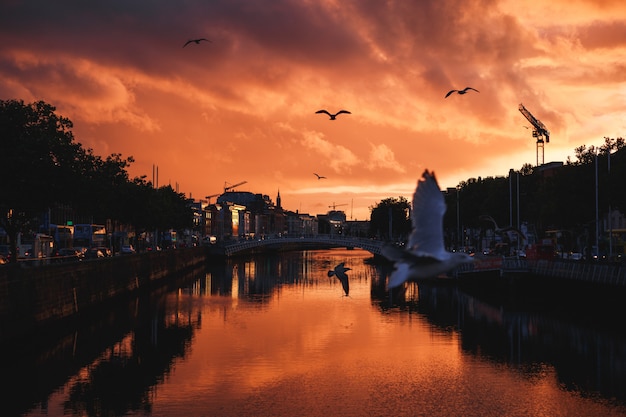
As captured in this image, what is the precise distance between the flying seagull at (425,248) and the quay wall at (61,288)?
39.1 meters

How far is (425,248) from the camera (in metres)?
13.7

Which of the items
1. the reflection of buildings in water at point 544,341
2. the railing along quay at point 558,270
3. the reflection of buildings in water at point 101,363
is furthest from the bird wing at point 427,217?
the reflection of buildings in water at point 544,341

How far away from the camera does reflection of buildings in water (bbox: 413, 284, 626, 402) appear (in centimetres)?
5191

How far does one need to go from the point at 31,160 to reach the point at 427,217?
161ft

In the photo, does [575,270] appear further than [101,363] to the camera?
Yes

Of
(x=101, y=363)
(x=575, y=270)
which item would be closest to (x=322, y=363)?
(x=101, y=363)

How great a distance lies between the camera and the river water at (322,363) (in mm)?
44469

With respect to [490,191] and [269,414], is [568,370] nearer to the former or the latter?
[269,414]

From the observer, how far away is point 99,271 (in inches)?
2938

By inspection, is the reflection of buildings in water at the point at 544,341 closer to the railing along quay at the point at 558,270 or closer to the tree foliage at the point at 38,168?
the railing along quay at the point at 558,270

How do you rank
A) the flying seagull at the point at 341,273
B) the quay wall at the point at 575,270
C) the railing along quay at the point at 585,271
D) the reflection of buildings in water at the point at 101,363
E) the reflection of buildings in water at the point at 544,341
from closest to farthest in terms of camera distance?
1. the reflection of buildings in water at the point at 101,363
2. the reflection of buildings in water at the point at 544,341
3. the railing along quay at the point at 585,271
4. the quay wall at the point at 575,270
5. the flying seagull at the point at 341,273

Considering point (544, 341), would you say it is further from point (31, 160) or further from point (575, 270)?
point (31, 160)

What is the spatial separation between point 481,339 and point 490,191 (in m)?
79.0

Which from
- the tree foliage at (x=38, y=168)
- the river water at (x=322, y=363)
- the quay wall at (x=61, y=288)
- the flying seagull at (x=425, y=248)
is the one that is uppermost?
the tree foliage at (x=38, y=168)
